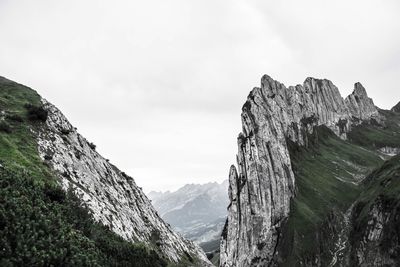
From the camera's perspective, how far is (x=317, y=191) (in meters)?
144

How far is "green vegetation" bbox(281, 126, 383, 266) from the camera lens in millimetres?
117000

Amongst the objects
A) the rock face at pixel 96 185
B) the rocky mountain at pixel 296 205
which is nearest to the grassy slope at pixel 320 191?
the rocky mountain at pixel 296 205

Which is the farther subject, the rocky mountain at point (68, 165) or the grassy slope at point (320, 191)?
the grassy slope at point (320, 191)

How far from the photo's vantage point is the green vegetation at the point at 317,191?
117m

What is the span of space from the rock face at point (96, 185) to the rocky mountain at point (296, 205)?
43.4 meters

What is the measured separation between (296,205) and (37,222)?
116332 millimetres

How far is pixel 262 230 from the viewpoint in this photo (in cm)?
13250

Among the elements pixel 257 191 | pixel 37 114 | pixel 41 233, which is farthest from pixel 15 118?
pixel 257 191

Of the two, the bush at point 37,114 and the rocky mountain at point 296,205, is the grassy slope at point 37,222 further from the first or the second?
the rocky mountain at point 296,205

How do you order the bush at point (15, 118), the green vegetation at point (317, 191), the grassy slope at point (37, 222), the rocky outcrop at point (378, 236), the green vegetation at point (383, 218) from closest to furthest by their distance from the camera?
the grassy slope at point (37, 222) < the bush at point (15, 118) < the rocky outcrop at point (378, 236) < the green vegetation at point (383, 218) < the green vegetation at point (317, 191)

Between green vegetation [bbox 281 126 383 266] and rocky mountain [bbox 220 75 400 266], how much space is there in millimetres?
325

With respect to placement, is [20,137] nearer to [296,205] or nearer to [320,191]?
[296,205]

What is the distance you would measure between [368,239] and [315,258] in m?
16.9

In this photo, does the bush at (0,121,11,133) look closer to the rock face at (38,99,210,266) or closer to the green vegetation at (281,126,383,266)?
the rock face at (38,99,210,266)
